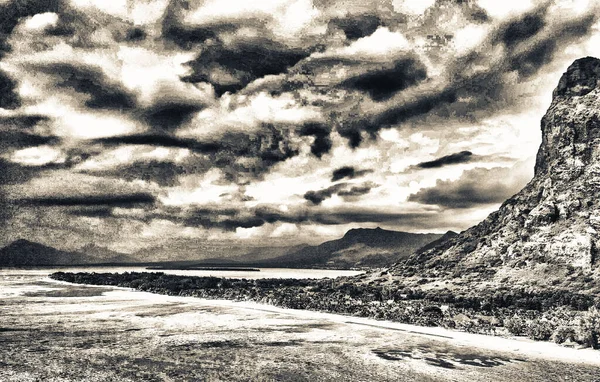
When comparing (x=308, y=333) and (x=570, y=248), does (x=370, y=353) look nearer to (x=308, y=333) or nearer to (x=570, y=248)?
(x=308, y=333)

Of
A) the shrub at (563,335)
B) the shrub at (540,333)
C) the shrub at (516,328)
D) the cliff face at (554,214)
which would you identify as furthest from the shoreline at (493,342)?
the cliff face at (554,214)

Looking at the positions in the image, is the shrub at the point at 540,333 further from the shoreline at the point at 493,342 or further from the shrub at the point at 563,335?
the shoreline at the point at 493,342

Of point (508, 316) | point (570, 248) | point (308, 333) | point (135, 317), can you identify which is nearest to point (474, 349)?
point (308, 333)

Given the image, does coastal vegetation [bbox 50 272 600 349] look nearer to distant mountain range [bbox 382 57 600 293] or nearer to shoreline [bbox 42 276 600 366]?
shoreline [bbox 42 276 600 366]

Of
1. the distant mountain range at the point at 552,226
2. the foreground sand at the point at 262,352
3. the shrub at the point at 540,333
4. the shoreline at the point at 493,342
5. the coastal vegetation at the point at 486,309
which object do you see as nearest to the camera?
the foreground sand at the point at 262,352

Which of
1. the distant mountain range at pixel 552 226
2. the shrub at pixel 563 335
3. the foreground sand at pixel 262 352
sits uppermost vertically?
the distant mountain range at pixel 552 226

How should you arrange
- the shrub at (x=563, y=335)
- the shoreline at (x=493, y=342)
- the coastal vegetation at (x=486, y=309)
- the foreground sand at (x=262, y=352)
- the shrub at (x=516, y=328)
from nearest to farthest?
1. the foreground sand at (x=262, y=352)
2. the shoreline at (x=493, y=342)
3. the shrub at (x=563, y=335)
4. the coastal vegetation at (x=486, y=309)
5. the shrub at (x=516, y=328)

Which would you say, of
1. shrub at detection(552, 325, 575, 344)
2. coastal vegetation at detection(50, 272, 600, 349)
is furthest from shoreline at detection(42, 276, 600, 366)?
coastal vegetation at detection(50, 272, 600, 349)
